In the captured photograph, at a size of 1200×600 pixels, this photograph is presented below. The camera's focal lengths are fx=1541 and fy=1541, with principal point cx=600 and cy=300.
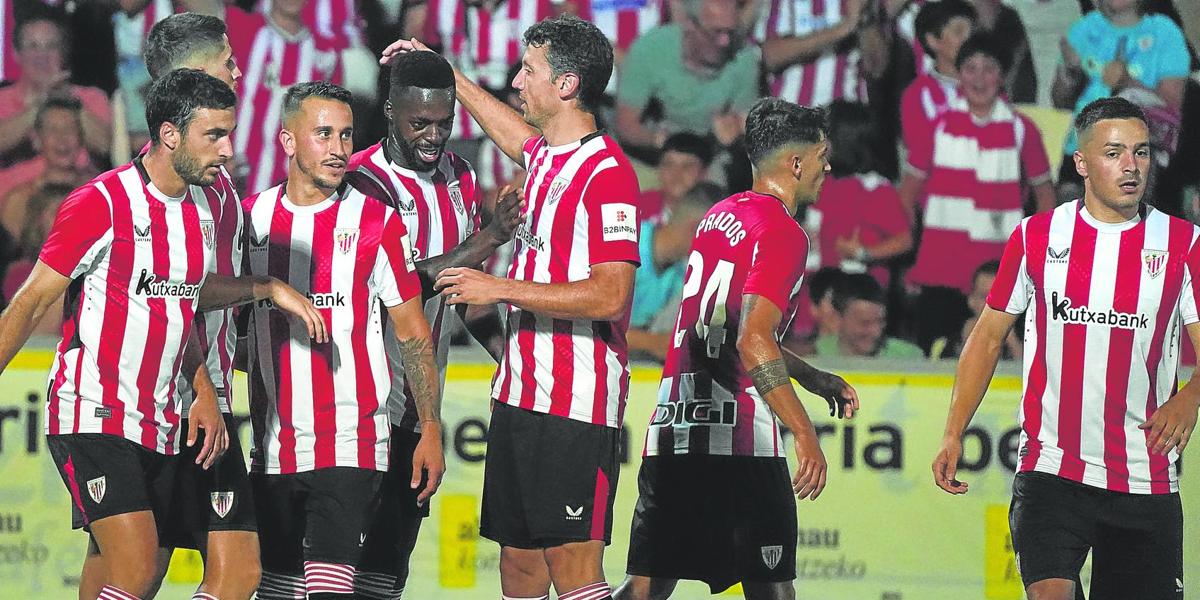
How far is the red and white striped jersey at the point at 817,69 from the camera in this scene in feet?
25.0

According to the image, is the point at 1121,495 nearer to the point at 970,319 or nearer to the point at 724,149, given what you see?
the point at 970,319

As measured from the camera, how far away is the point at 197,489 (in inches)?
191

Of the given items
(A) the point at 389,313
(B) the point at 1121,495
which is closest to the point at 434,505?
(A) the point at 389,313

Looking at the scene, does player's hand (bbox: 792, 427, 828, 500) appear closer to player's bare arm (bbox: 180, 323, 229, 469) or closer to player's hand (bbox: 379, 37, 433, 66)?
player's bare arm (bbox: 180, 323, 229, 469)

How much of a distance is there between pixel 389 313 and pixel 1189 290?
8.37 ft

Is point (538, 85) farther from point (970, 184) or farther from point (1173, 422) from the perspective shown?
point (970, 184)

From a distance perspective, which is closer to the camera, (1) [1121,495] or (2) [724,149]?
(1) [1121,495]

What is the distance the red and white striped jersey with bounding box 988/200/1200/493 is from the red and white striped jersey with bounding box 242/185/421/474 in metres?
2.04

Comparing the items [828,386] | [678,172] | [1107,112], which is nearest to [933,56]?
[678,172]

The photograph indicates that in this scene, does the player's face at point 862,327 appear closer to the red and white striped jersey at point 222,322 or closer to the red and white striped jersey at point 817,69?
the red and white striped jersey at point 817,69

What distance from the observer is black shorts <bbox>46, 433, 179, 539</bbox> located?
4.56 metres

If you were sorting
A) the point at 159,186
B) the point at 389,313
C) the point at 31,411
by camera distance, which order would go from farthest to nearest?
the point at 31,411
the point at 389,313
the point at 159,186

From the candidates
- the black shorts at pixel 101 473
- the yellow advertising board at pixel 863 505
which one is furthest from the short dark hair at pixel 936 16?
the black shorts at pixel 101 473

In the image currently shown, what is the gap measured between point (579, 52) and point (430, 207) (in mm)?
963
